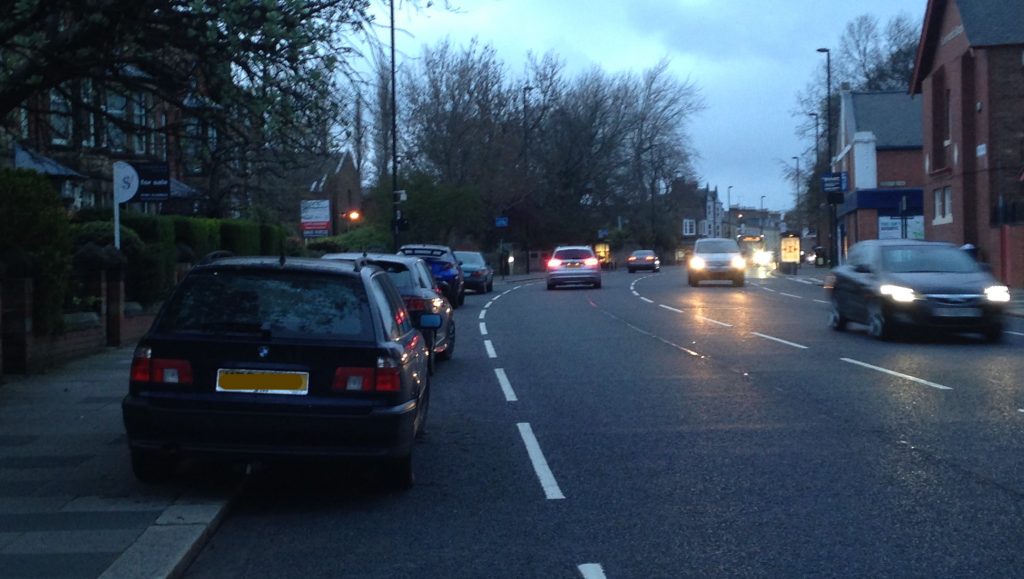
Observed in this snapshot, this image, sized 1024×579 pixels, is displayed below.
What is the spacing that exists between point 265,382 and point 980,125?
1421 inches

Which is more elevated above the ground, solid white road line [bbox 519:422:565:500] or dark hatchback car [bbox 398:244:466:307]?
dark hatchback car [bbox 398:244:466:307]

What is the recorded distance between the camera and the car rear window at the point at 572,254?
4219cm

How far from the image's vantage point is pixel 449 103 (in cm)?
5759

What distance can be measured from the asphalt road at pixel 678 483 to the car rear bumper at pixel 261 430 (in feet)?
1.46

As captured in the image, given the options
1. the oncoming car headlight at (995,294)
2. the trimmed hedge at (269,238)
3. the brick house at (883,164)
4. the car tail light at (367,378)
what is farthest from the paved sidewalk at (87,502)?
the brick house at (883,164)

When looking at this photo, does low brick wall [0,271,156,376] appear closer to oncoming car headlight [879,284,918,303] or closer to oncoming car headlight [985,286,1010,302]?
oncoming car headlight [879,284,918,303]

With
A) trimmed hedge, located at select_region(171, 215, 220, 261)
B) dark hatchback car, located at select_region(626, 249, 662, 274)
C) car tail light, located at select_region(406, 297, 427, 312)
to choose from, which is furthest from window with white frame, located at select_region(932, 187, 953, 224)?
car tail light, located at select_region(406, 297, 427, 312)

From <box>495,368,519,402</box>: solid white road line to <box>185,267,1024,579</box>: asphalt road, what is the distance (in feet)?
0.09

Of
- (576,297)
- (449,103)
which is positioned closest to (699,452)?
(576,297)

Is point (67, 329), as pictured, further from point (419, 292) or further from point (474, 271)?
point (474, 271)

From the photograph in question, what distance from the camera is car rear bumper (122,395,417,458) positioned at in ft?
24.3

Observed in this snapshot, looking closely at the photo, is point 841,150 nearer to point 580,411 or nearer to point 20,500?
point 580,411

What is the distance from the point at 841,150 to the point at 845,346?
52.1 metres

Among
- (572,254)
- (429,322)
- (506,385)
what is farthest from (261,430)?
(572,254)
